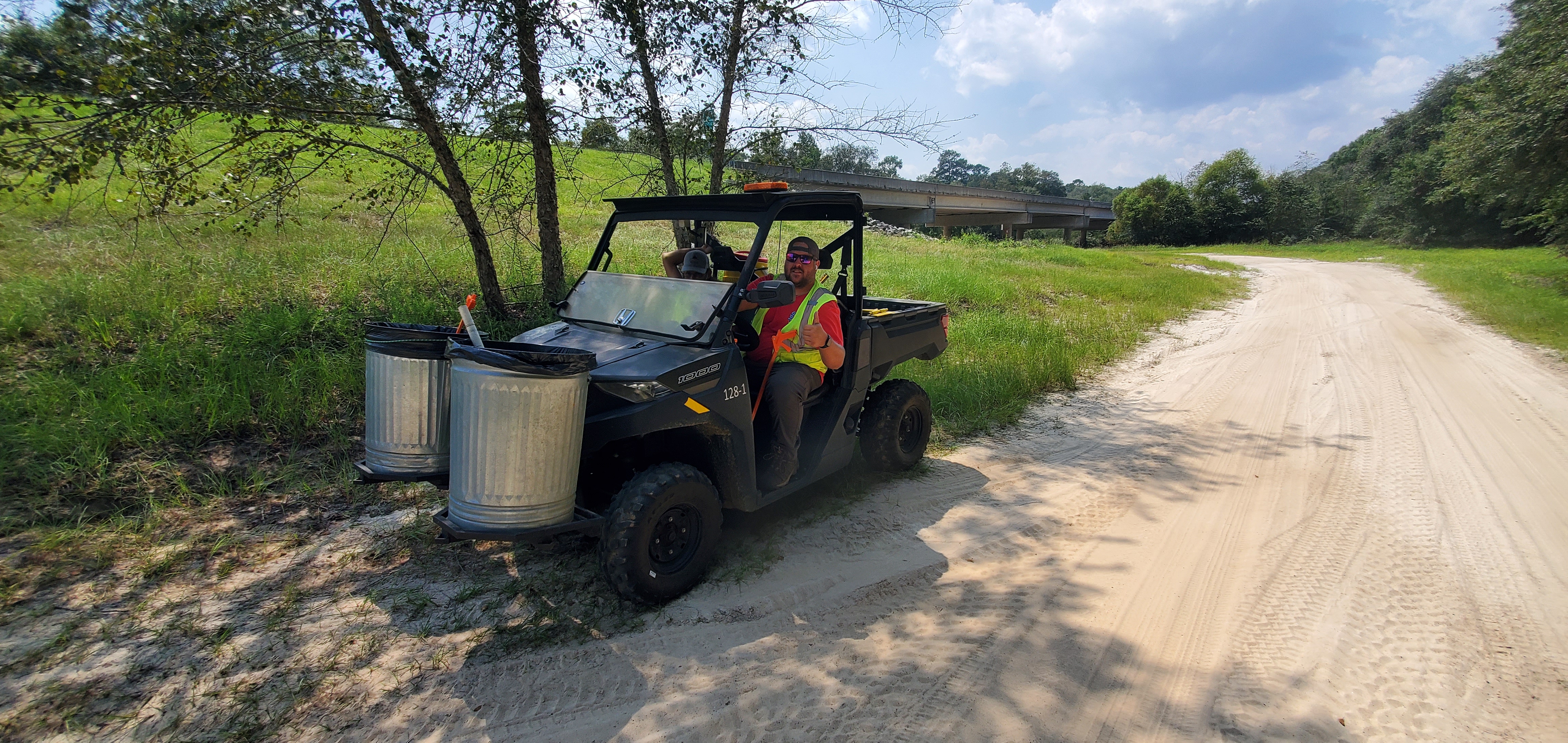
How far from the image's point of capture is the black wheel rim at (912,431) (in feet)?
16.5

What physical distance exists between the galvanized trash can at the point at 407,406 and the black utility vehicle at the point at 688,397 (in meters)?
0.61

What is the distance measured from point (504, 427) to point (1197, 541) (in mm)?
3729

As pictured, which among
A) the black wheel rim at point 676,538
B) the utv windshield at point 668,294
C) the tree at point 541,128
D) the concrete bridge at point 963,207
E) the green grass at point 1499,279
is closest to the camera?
the black wheel rim at point 676,538

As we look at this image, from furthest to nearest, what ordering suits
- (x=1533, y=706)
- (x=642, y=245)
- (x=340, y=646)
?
(x=642, y=245) < (x=340, y=646) < (x=1533, y=706)

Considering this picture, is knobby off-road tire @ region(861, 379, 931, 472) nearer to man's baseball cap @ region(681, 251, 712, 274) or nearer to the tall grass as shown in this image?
the tall grass

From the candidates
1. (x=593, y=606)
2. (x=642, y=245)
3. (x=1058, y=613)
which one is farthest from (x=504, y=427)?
(x=642, y=245)

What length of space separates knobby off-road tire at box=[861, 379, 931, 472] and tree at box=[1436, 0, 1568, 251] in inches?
657

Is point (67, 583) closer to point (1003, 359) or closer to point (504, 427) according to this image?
point (504, 427)

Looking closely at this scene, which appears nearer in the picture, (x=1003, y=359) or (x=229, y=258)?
(x=229, y=258)

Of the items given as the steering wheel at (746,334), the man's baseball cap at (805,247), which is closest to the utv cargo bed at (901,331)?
the man's baseball cap at (805,247)

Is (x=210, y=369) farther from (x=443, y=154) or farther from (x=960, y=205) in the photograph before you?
(x=960, y=205)

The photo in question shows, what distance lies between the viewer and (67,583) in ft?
10.4

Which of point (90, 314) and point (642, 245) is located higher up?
point (642, 245)

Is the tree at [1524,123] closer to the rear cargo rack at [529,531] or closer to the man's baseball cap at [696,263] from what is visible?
the man's baseball cap at [696,263]
